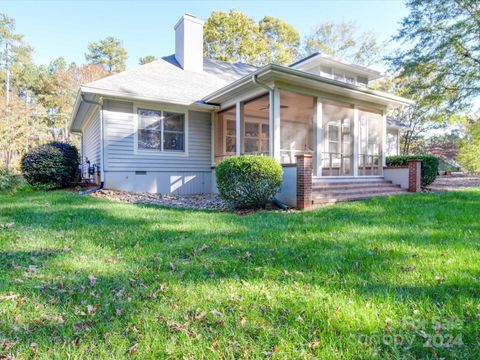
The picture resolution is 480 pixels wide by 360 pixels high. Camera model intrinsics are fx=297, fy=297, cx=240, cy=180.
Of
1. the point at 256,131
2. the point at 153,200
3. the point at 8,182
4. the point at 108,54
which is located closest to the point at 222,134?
the point at 256,131

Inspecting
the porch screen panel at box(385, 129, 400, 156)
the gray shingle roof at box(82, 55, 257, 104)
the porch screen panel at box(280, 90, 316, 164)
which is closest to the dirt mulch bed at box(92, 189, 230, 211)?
the gray shingle roof at box(82, 55, 257, 104)

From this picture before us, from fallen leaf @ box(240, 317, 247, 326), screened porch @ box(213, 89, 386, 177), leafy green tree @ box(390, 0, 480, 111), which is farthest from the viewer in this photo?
leafy green tree @ box(390, 0, 480, 111)

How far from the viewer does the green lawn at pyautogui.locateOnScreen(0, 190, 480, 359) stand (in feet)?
5.96

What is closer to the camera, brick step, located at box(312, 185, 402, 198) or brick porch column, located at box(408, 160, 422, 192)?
brick step, located at box(312, 185, 402, 198)

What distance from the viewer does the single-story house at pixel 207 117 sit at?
8484 mm

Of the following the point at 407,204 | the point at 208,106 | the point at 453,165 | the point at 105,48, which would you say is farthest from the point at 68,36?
the point at 453,165

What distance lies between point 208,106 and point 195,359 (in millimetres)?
9177

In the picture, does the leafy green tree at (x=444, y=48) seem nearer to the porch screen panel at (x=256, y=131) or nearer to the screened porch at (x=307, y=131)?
the screened porch at (x=307, y=131)

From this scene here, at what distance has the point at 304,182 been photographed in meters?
7.03

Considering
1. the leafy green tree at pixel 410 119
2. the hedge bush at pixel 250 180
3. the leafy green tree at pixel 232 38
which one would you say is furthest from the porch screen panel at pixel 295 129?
the leafy green tree at pixel 232 38

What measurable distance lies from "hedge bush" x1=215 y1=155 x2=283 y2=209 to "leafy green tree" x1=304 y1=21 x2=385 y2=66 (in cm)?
2246

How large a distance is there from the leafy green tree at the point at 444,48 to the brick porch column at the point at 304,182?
448 inches

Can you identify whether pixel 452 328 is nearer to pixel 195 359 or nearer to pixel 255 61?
pixel 195 359

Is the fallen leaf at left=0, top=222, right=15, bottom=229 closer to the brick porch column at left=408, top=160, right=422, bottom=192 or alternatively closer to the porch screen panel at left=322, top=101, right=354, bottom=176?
the porch screen panel at left=322, top=101, right=354, bottom=176
